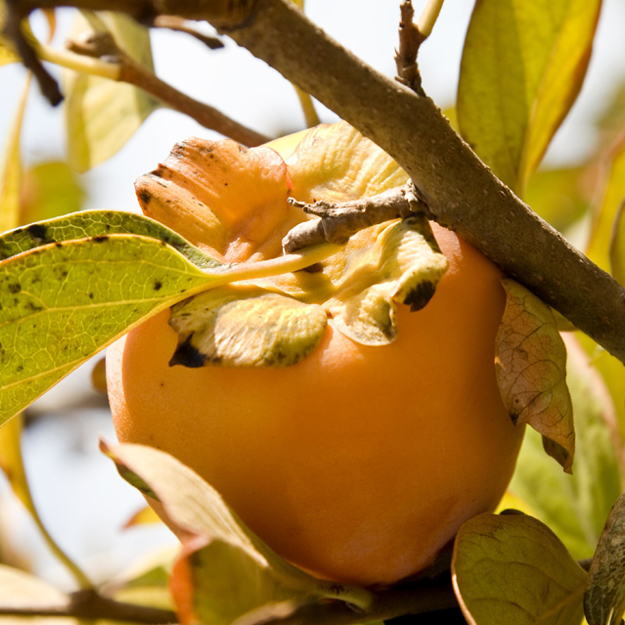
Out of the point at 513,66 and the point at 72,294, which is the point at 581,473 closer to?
the point at 513,66

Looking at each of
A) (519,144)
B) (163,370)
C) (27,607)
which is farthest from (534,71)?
(27,607)

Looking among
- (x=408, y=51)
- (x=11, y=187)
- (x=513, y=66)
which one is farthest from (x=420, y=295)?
(x=11, y=187)

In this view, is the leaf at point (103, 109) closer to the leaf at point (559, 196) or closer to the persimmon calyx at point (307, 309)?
the persimmon calyx at point (307, 309)

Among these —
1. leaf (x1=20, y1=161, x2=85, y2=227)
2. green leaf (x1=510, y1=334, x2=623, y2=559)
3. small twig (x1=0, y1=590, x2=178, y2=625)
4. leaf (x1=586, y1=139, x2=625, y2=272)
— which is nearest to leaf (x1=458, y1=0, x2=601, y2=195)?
leaf (x1=586, y1=139, x2=625, y2=272)

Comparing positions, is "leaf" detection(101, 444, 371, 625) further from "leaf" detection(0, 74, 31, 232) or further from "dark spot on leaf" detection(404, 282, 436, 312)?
"leaf" detection(0, 74, 31, 232)

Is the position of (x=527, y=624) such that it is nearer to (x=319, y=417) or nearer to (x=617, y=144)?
(x=319, y=417)
